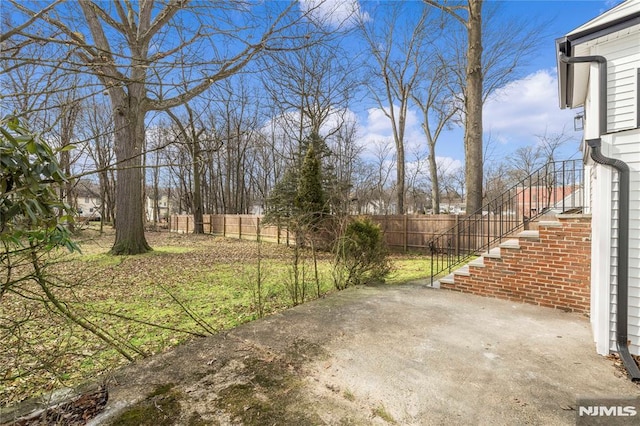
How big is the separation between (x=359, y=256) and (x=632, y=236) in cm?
400

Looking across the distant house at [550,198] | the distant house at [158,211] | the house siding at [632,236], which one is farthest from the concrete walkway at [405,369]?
the distant house at [158,211]

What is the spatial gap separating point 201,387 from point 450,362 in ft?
7.21

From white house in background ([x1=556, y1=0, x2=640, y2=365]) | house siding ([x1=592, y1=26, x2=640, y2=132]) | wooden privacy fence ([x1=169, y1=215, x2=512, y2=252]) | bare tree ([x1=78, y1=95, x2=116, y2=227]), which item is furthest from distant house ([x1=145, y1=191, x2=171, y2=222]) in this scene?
house siding ([x1=592, y1=26, x2=640, y2=132])

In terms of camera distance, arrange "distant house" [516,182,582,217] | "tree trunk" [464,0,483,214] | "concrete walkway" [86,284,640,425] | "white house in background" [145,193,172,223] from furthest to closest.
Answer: "white house in background" [145,193,172,223]
"tree trunk" [464,0,483,214]
"distant house" [516,182,582,217]
"concrete walkway" [86,284,640,425]

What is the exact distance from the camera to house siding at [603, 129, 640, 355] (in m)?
3.04

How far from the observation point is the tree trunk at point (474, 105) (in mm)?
9516

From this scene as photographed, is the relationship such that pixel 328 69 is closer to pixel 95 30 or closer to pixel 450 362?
pixel 95 30

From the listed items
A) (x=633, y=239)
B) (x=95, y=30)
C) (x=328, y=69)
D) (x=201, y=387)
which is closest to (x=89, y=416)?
(x=201, y=387)

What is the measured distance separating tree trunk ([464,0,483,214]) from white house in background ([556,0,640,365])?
21.5 ft

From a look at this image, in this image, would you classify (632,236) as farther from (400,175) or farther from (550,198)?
(400,175)

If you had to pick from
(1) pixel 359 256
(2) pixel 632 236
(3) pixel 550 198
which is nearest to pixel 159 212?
(1) pixel 359 256

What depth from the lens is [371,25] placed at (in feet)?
54.2

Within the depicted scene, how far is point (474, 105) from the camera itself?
9.69 metres

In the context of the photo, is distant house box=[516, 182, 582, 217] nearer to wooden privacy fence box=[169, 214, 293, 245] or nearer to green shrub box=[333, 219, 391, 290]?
green shrub box=[333, 219, 391, 290]
